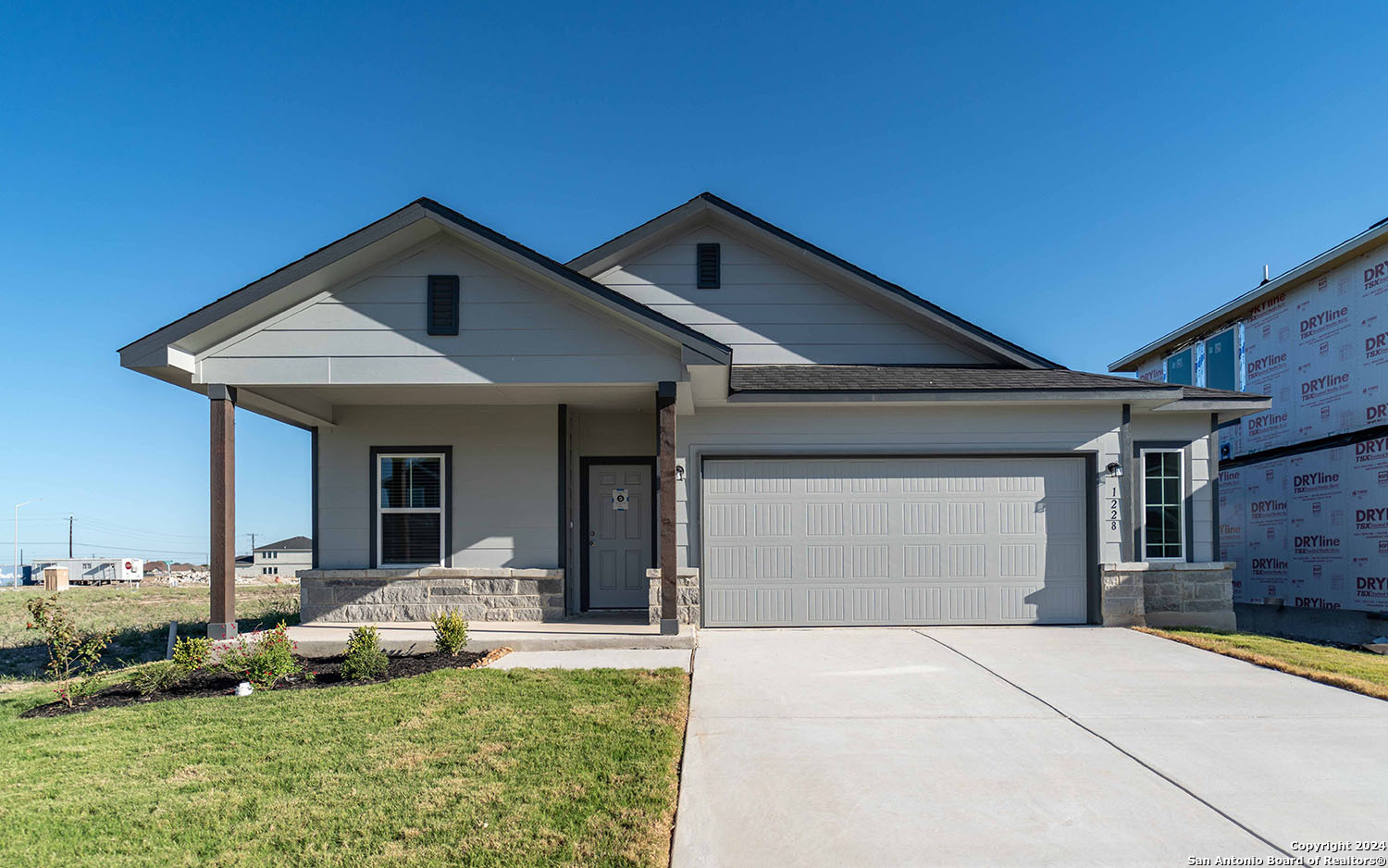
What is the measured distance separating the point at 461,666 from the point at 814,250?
7.10 m

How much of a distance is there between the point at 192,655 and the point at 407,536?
3246 millimetres

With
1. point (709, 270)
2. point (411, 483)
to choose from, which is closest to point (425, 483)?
point (411, 483)

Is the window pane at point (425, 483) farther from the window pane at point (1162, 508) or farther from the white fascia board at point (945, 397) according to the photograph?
the window pane at point (1162, 508)

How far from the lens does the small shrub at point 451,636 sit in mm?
7773

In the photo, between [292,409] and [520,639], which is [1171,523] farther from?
[292,409]

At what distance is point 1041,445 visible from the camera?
31.1 ft

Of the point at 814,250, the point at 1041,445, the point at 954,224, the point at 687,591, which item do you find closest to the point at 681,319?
the point at 814,250

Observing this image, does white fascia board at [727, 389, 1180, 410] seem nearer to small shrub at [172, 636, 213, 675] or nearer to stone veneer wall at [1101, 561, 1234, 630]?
stone veneer wall at [1101, 561, 1234, 630]

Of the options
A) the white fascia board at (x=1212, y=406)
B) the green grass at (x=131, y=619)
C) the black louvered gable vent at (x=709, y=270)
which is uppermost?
the black louvered gable vent at (x=709, y=270)

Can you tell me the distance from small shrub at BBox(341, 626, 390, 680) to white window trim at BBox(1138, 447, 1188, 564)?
9.01m

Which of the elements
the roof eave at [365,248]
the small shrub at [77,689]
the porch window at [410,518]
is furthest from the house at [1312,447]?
the small shrub at [77,689]

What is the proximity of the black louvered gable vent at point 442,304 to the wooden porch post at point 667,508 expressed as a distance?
2290 millimetres

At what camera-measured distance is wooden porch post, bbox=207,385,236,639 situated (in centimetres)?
771

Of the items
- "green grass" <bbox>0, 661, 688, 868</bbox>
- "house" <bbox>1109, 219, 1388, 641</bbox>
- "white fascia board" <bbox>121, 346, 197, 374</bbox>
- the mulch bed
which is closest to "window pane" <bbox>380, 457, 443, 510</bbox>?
the mulch bed
